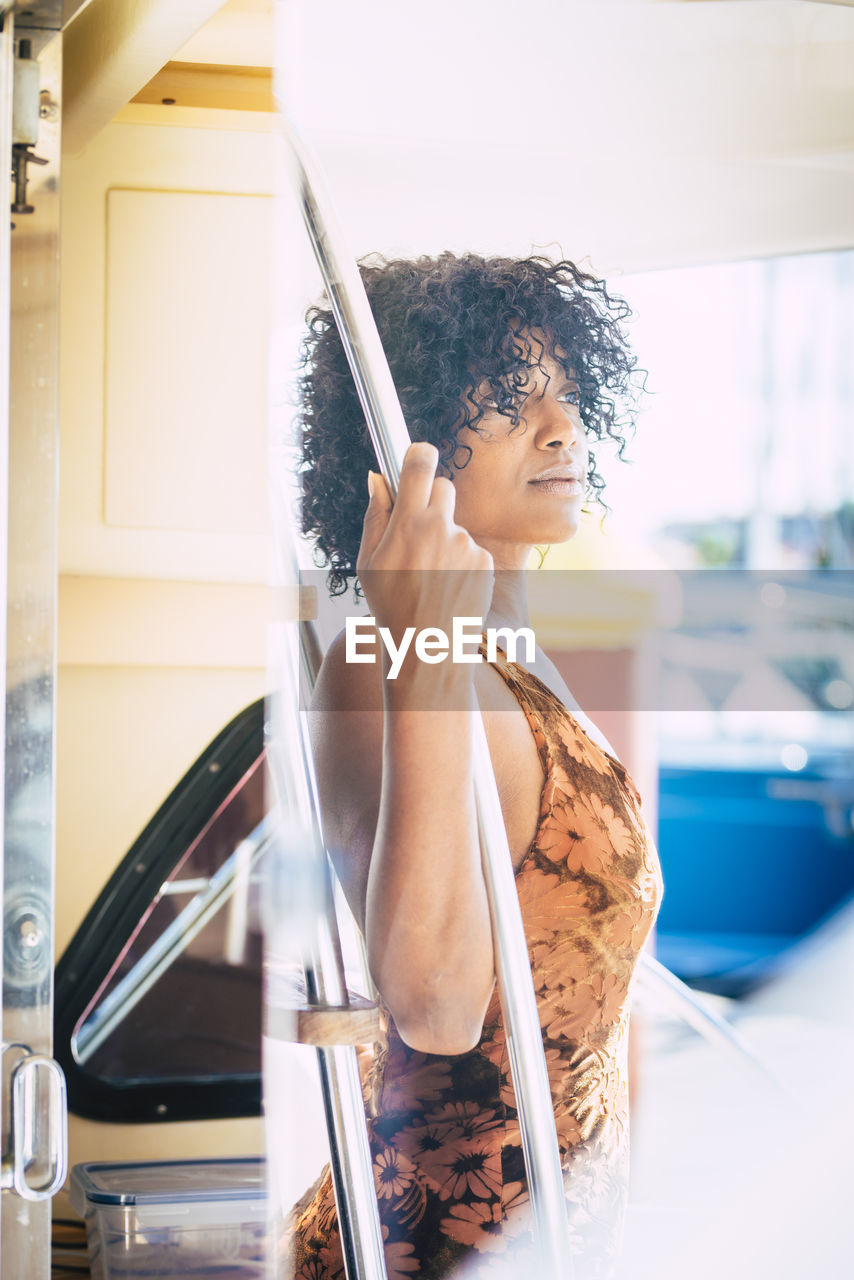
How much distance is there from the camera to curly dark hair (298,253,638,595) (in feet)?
3.43

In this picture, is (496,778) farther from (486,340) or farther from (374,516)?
(486,340)

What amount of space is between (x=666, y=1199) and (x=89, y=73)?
1.57 m

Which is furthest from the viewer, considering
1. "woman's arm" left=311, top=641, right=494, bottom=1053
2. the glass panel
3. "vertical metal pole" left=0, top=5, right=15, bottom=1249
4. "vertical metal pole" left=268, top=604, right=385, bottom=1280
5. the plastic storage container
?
the glass panel

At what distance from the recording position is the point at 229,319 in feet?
7.08

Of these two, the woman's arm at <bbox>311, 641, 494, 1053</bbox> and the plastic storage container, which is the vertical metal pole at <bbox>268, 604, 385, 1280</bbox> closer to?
the woman's arm at <bbox>311, 641, 494, 1053</bbox>

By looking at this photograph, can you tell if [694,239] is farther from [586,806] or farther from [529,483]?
[586,806]

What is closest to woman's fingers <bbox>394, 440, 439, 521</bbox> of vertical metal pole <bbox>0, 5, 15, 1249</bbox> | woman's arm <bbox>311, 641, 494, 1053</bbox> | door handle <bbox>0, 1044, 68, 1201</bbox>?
woman's arm <bbox>311, 641, 494, 1053</bbox>

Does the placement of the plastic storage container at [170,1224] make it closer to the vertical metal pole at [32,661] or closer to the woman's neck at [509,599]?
the vertical metal pole at [32,661]

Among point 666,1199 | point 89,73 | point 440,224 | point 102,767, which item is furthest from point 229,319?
point 666,1199

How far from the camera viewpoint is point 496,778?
1.02 m

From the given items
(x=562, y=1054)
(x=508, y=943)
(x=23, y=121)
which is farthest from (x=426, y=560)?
(x=23, y=121)

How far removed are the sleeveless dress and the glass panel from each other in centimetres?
127

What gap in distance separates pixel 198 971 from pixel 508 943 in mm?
1444

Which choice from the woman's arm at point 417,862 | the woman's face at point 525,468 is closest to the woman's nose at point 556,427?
the woman's face at point 525,468
